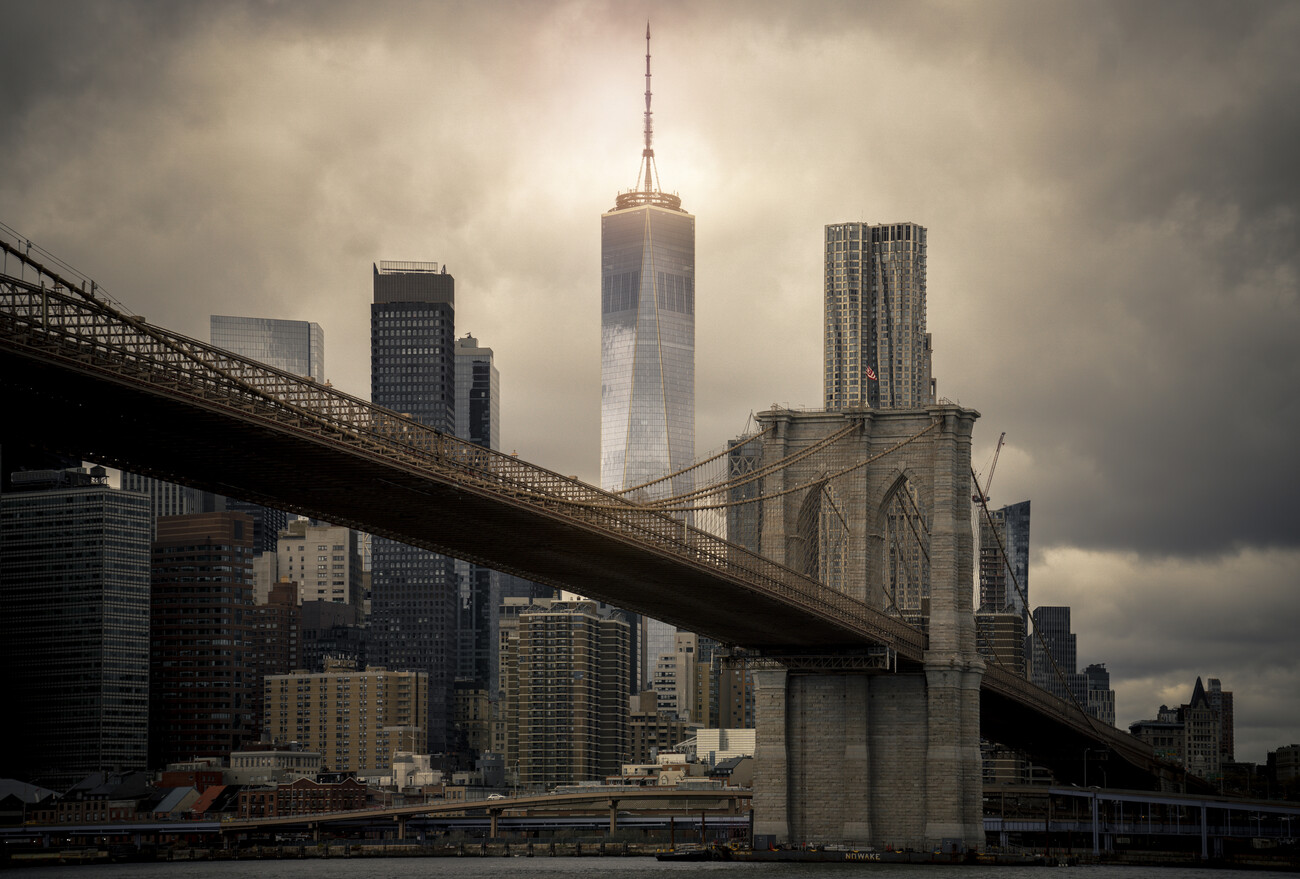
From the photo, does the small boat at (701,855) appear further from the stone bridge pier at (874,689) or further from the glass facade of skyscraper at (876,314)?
the glass facade of skyscraper at (876,314)

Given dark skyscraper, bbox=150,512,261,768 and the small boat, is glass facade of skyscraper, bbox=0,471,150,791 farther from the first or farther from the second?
the small boat

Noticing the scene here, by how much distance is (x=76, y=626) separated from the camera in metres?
166

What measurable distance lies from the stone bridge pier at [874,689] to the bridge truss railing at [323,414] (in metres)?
5.91

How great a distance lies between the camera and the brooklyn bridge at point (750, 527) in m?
44.2

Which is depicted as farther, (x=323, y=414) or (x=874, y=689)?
(x=874, y=689)

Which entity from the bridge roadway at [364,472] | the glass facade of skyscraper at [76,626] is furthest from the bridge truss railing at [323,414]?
the glass facade of skyscraper at [76,626]

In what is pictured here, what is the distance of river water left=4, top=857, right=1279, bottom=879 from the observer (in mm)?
65688

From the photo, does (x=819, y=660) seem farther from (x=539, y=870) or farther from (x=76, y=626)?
(x=76, y=626)

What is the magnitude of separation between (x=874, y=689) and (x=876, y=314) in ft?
412

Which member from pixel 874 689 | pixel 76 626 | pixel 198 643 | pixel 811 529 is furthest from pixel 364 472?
pixel 198 643

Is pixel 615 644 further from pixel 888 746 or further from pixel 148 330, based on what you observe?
Answer: pixel 148 330

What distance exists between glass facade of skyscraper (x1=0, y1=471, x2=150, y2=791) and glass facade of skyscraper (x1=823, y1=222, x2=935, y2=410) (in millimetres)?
69555

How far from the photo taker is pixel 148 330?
40594 millimetres

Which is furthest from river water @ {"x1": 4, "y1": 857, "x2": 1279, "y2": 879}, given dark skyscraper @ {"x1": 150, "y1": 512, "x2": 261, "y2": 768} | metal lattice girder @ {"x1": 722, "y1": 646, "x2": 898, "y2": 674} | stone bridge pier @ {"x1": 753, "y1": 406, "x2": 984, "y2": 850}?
dark skyscraper @ {"x1": 150, "y1": 512, "x2": 261, "y2": 768}
